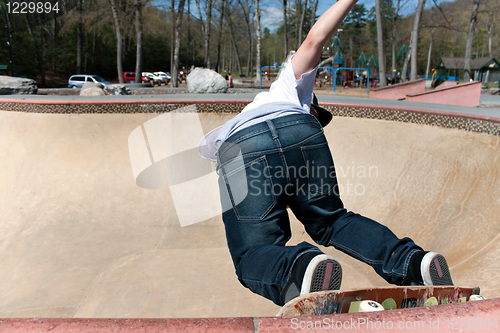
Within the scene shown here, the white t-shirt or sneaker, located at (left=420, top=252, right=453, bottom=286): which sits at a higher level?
the white t-shirt

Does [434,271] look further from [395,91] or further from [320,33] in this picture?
[395,91]

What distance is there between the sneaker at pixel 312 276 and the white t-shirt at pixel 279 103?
72 centimetres

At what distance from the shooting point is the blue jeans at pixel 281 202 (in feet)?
5.27

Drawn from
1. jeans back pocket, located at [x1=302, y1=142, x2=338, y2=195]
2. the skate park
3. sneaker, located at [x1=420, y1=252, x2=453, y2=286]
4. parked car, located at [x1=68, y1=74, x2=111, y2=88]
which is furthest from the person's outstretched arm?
parked car, located at [x1=68, y1=74, x2=111, y2=88]

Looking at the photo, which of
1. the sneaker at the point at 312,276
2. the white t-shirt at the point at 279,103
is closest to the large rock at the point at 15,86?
the white t-shirt at the point at 279,103

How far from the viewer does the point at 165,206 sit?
5.49 meters

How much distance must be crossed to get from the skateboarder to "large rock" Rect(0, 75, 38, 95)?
14151 mm

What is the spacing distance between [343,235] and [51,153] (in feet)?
18.1

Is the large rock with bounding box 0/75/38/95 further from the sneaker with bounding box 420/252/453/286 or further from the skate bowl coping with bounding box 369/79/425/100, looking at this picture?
the sneaker with bounding box 420/252/453/286

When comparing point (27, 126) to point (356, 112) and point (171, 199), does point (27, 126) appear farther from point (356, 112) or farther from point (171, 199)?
point (356, 112)

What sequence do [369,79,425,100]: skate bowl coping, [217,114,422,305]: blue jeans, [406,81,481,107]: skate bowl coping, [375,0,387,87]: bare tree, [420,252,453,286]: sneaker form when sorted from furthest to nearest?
[375,0,387,87]: bare tree < [369,79,425,100]: skate bowl coping < [406,81,481,107]: skate bowl coping < [217,114,422,305]: blue jeans < [420,252,453,286]: sneaker

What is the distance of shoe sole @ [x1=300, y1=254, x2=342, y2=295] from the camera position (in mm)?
1284

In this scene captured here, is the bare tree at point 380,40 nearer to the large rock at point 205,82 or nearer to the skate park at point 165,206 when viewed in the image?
the large rock at point 205,82

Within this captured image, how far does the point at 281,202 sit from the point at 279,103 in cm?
50
